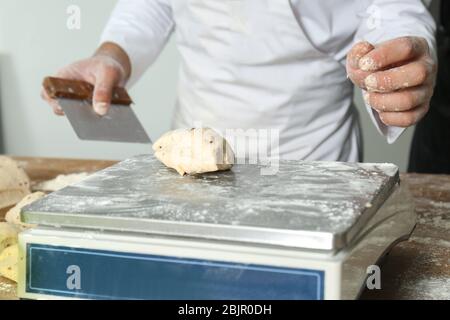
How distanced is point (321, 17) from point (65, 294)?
92 cm

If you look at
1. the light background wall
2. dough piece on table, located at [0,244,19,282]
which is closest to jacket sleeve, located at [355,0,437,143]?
dough piece on table, located at [0,244,19,282]

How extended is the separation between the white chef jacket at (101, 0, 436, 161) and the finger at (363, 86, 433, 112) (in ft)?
0.98

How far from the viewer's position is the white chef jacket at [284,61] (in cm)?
140

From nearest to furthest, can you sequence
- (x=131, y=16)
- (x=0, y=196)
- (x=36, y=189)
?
1. (x=0, y=196)
2. (x=36, y=189)
3. (x=131, y=16)

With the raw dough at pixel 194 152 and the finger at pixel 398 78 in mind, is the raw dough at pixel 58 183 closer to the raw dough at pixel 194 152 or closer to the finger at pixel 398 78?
the raw dough at pixel 194 152

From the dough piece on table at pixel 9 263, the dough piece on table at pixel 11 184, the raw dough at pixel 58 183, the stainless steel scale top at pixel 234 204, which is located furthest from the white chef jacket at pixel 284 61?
the dough piece on table at pixel 9 263

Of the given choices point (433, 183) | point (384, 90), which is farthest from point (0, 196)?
point (433, 183)

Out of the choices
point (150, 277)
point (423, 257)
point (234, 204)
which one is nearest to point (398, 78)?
point (423, 257)

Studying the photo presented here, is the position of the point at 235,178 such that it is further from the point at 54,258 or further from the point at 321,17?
the point at 321,17

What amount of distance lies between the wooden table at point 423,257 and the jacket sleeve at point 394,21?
0.32 m

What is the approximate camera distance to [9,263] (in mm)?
884

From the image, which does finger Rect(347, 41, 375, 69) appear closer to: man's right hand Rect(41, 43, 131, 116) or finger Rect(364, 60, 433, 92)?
finger Rect(364, 60, 433, 92)

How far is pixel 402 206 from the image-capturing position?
2.93ft

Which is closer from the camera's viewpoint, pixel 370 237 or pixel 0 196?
pixel 370 237
